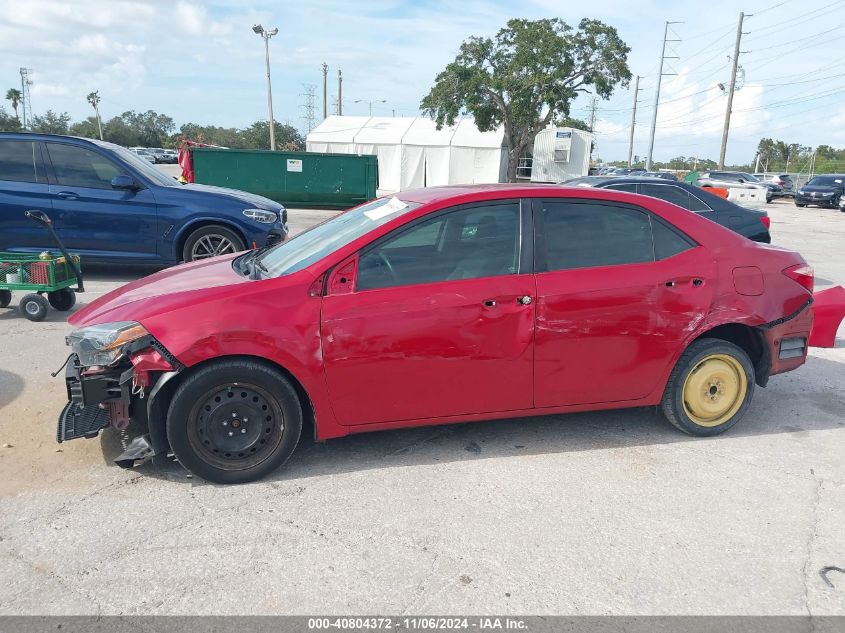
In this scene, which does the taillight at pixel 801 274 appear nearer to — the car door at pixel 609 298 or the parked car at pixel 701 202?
the car door at pixel 609 298

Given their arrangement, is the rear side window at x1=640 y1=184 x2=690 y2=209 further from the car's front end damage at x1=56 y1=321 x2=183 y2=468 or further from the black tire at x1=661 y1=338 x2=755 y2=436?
the car's front end damage at x1=56 y1=321 x2=183 y2=468

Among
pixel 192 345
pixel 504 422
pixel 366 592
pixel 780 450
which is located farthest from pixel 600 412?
pixel 192 345

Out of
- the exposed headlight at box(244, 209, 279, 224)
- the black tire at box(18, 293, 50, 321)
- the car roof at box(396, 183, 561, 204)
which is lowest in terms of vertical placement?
the black tire at box(18, 293, 50, 321)

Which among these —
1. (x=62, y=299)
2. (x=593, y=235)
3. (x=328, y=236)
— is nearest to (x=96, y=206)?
(x=62, y=299)

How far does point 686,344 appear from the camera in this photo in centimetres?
402

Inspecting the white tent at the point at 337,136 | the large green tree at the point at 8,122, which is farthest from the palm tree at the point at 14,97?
the white tent at the point at 337,136

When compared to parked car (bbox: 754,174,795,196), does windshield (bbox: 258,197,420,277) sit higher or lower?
lower

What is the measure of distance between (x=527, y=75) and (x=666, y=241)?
106 ft

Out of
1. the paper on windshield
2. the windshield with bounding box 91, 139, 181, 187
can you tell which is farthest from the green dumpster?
the paper on windshield

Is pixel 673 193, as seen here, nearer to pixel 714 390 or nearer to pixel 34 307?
pixel 714 390

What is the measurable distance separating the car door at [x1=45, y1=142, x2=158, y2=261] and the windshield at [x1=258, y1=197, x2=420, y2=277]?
177 inches

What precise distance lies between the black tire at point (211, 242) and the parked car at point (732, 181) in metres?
29.5

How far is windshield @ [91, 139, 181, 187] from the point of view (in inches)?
324

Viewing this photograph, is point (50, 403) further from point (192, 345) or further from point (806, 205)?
point (806, 205)
